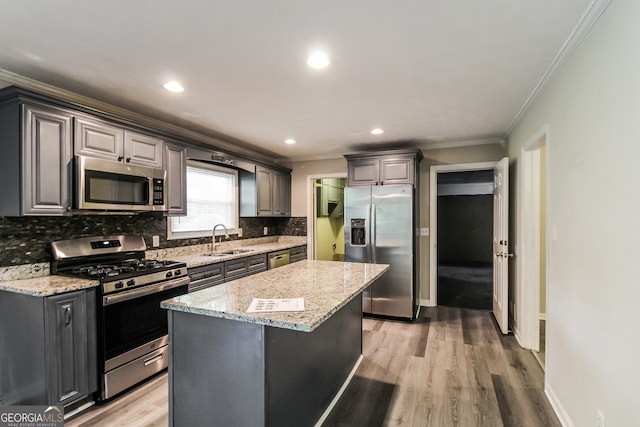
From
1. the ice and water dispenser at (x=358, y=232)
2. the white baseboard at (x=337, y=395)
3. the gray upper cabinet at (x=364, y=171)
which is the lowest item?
the white baseboard at (x=337, y=395)

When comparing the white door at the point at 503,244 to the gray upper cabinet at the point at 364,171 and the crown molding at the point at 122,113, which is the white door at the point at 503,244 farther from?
the crown molding at the point at 122,113

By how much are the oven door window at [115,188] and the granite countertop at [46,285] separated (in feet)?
2.03

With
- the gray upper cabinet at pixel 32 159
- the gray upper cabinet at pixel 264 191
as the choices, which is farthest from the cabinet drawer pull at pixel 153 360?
the gray upper cabinet at pixel 264 191

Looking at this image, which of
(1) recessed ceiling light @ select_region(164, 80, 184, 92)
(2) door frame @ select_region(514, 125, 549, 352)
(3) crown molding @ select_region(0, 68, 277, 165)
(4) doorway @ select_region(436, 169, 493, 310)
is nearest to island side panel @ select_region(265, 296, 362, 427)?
(2) door frame @ select_region(514, 125, 549, 352)

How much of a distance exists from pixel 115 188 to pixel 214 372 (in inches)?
74.6

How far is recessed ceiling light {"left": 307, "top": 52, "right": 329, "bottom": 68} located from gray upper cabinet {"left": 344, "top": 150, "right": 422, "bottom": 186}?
222cm

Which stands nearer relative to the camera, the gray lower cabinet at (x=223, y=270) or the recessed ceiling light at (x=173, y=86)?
the recessed ceiling light at (x=173, y=86)

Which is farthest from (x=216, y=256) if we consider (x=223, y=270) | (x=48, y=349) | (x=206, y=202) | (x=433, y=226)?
(x=433, y=226)

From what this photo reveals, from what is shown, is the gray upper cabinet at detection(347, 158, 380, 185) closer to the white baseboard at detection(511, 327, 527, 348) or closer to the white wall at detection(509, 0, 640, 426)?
the white wall at detection(509, 0, 640, 426)

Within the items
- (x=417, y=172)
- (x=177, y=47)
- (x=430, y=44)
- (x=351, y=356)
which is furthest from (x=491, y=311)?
(x=177, y=47)

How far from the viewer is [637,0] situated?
126 centimetres

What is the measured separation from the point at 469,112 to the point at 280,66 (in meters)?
2.01

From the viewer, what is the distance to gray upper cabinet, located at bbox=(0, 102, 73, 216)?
6.82ft

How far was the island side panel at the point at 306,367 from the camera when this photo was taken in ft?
5.04
